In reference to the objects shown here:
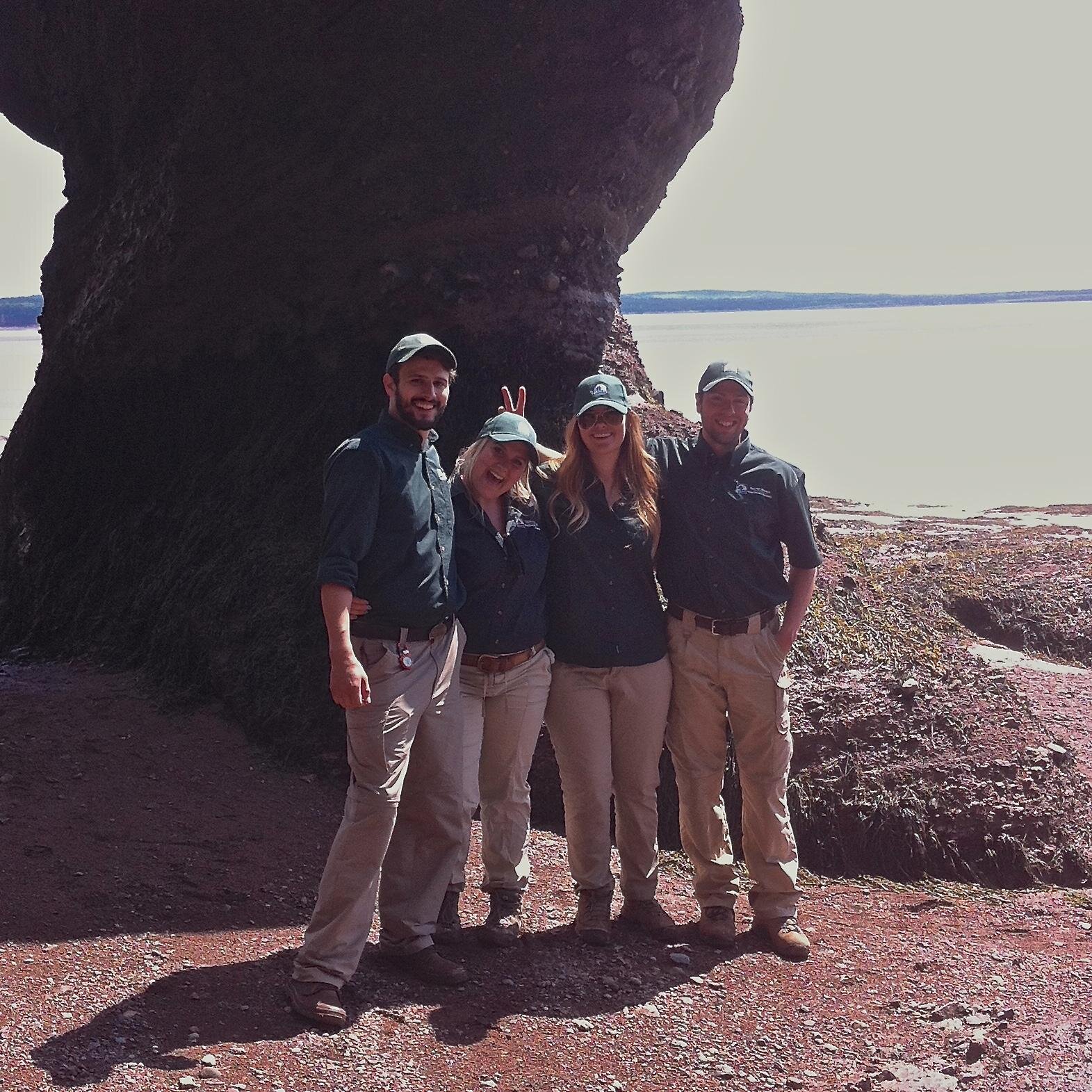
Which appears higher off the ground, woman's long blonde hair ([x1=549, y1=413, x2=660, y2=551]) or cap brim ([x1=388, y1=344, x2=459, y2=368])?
cap brim ([x1=388, y1=344, x2=459, y2=368])

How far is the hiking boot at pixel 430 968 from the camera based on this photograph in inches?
180

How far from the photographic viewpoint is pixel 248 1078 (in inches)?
153

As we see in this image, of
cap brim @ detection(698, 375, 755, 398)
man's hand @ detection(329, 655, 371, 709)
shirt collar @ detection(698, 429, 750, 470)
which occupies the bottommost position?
man's hand @ detection(329, 655, 371, 709)

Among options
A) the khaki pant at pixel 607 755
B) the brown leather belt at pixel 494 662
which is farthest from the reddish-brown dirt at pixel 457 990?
the brown leather belt at pixel 494 662

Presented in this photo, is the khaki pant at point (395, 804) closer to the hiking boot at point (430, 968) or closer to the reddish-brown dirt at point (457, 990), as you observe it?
the hiking boot at point (430, 968)

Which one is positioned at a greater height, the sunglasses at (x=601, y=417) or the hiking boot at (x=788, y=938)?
the sunglasses at (x=601, y=417)

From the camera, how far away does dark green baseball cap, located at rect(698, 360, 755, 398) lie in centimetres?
502

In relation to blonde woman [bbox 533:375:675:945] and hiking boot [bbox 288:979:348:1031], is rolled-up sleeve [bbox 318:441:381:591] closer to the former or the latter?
blonde woman [bbox 533:375:675:945]

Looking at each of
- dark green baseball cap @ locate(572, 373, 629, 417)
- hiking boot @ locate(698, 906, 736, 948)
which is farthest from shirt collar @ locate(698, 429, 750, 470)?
hiking boot @ locate(698, 906, 736, 948)

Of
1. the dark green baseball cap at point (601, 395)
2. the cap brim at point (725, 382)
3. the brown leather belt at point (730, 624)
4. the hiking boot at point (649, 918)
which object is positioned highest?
the cap brim at point (725, 382)

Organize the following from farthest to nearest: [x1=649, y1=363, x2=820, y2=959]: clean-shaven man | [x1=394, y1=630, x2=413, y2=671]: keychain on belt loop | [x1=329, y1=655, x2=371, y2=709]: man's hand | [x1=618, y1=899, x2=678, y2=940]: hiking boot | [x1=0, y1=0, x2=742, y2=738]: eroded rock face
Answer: [x1=0, y1=0, x2=742, y2=738]: eroded rock face < [x1=618, y1=899, x2=678, y2=940]: hiking boot < [x1=649, y1=363, x2=820, y2=959]: clean-shaven man < [x1=394, y1=630, x2=413, y2=671]: keychain on belt loop < [x1=329, y1=655, x2=371, y2=709]: man's hand

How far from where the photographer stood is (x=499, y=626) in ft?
15.6

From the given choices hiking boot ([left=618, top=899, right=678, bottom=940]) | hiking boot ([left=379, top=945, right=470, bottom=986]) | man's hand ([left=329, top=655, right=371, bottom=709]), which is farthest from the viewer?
hiking boot ([left=618, top=899, right=678, bottom=940])

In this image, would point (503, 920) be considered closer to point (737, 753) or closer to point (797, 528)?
point (737, 753)
